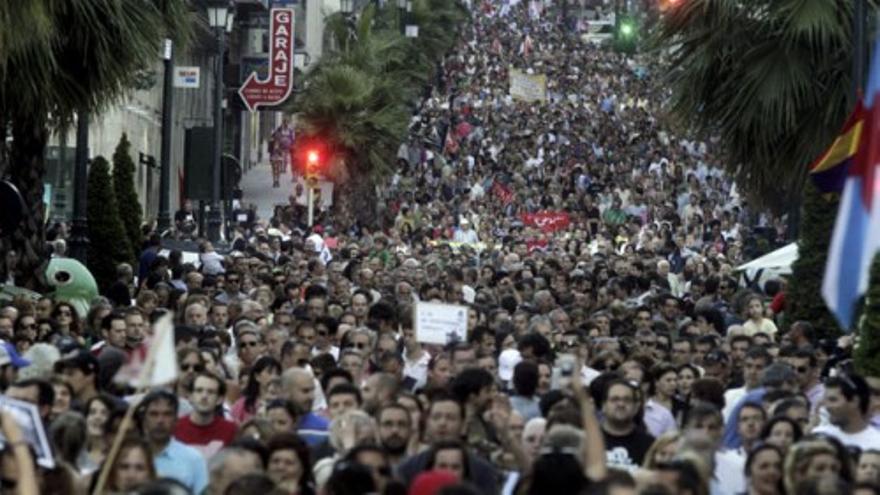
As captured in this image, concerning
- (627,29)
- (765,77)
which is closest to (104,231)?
(765,77)

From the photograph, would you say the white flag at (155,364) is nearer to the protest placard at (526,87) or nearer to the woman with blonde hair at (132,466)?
the woman with blonde hair at (132,466)

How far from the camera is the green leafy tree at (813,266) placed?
26.4m

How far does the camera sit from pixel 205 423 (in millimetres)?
15602

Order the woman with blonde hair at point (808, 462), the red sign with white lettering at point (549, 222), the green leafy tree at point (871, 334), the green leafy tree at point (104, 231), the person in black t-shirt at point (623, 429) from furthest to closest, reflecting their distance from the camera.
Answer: the red sign with white lettering at point (549, 222)
the green leafy tree at point (104, 231)
the green leafy tree at point (871, 334)
the person in black t-shirt at point (623, 429)
the woman with blonde hair at point (808, 462)

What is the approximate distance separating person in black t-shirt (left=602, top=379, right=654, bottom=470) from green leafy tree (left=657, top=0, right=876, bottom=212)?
50.7 feet

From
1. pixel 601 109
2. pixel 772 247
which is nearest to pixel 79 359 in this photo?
pixel 772 247

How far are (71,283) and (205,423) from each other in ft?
46.1

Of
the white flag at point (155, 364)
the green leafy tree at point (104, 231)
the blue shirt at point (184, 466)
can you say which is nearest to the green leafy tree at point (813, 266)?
the green leafy tree at point (104, 231)

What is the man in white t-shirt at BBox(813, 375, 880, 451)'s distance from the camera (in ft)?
51.4

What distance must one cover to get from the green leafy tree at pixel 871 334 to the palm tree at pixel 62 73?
9131mm

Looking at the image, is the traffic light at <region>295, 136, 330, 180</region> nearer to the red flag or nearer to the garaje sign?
the garaje sign

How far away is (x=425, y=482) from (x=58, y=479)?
1.56 metres

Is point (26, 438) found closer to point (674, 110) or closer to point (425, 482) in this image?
point (425, 482)

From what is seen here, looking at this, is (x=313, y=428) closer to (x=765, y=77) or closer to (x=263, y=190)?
(x=765, y=77)
